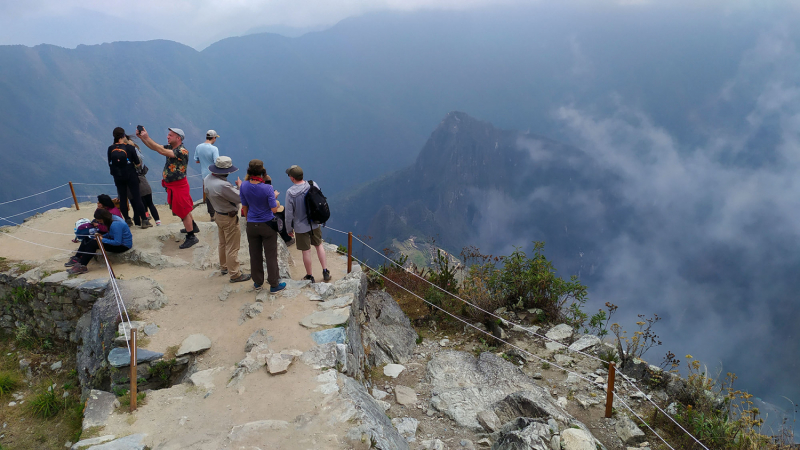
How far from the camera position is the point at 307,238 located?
22.0 ft

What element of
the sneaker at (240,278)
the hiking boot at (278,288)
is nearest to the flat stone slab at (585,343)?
the hiking boot at (278,288)

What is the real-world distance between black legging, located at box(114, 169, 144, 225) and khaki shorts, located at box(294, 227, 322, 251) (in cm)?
452

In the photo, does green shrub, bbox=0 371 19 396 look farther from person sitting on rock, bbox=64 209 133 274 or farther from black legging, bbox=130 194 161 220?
black legging, bbox=130 194 161 220

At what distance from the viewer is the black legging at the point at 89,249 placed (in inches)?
302

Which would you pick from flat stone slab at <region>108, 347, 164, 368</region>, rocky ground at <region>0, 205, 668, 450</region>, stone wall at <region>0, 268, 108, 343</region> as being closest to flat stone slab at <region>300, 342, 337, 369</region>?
rocky ground at <region>0, 205, 668, 450</region>

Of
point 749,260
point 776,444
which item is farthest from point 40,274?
point 749,260

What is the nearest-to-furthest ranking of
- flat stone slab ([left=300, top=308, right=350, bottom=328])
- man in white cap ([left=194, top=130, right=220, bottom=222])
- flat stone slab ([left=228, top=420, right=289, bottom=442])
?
flat stone slab ([left=228, top=420, right=289, bottom=442]) < flat stone slab ([left=300, top=308, right=350, bottom=328]) < man in white cap ([left=194, top=130, right=220, bottom=222])

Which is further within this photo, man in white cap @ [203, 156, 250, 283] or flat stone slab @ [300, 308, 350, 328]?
man in white cap @ [203, 156, 250, 283]

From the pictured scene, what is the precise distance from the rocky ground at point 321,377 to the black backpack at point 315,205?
53.2 inches

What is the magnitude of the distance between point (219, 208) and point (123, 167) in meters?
3.54

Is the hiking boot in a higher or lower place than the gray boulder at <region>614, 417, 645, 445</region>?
higher

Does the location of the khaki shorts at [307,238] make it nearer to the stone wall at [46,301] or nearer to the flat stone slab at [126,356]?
the flat stone slab at [126,356]

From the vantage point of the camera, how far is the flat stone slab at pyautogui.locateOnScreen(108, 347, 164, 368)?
5273 millimetres

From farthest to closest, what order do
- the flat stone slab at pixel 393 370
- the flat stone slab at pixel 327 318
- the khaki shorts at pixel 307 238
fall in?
the flat stone slab at pixel 393 370, the khaki shorts at pixel 307 238, the flat stone slab at pixel 327 318
